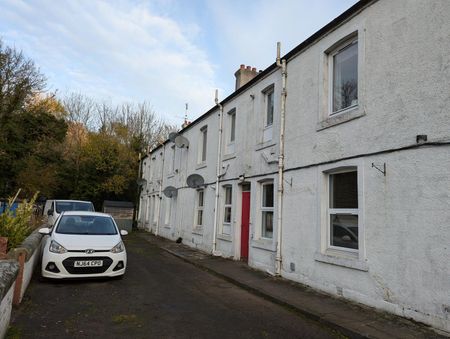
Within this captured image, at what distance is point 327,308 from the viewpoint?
6.36 metres

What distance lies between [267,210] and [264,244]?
1.02 meters

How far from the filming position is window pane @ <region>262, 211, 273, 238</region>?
10.4 m

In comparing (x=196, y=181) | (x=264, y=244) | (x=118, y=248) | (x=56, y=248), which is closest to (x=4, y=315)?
(x=56, y=248)

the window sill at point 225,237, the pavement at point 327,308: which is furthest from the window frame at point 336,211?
the window sill at point 225,237

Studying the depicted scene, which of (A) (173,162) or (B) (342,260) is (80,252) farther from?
(A) (173,162)

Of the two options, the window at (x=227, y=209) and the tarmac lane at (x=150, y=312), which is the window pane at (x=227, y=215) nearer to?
the window at (x=227, y=209)

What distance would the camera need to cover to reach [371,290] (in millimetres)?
6430

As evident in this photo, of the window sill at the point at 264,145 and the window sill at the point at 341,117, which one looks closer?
the window sill at the point at 341,117

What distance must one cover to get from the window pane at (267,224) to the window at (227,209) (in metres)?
2.48

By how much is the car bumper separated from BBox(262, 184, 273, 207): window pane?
15.3 feet

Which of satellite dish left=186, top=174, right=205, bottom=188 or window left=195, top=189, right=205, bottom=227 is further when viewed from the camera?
window left=195, top=189, right=205, bottom=227

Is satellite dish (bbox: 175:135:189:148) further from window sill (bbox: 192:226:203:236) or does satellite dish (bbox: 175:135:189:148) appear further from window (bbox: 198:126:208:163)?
window sill (bbox: 192:226:203:236)

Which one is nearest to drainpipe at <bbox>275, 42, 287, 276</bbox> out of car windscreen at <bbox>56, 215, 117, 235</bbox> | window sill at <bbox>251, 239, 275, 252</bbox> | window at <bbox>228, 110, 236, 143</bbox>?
window sill at <bbox>251, 239, 275, 252</bbox>

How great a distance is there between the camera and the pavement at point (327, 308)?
518cm
